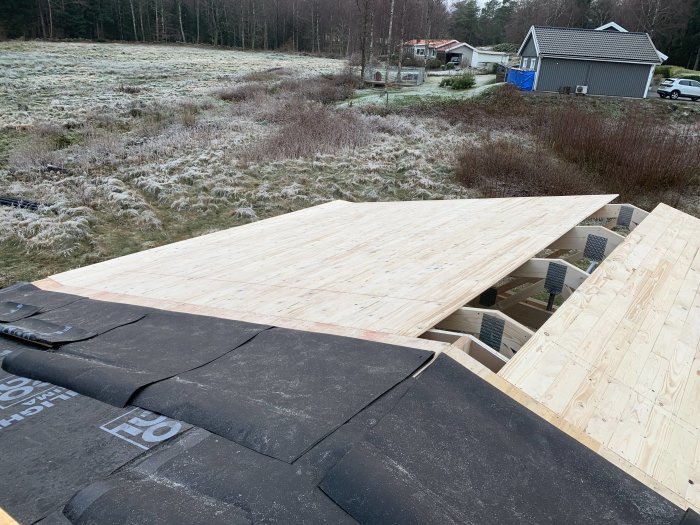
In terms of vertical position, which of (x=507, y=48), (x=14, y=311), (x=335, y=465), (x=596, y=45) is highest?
(x=507, y=48)

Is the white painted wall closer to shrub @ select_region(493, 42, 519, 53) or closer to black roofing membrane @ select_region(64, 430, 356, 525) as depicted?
shrub @ select_region(493, 42, 519, 53)

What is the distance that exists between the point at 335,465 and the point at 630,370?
5.37 feet

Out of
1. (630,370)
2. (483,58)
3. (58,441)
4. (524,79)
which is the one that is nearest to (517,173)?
(630,370)

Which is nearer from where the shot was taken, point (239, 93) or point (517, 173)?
point (517, 173)

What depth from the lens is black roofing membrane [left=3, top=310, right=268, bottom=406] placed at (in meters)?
2.11

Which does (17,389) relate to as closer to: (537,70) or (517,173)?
(517,173)

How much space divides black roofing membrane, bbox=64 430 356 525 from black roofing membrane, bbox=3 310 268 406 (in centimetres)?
53

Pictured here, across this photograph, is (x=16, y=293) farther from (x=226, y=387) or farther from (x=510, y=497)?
(x=510, y=497)

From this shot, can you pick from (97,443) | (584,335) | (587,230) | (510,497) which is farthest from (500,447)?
(587,230)

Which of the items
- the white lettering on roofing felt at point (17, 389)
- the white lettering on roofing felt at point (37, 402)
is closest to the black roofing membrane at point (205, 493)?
the white lettering on roofing felt at point (37, 402)

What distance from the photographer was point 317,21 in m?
54.5

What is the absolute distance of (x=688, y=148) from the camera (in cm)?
1039

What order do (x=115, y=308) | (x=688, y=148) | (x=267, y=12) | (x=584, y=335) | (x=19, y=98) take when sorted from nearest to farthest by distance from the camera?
1. (x=584, y=335)
2. (x=115, y=308)
3. (x=688, y=148)
4. (x=19, y=98)
5. (x=267, y=12)

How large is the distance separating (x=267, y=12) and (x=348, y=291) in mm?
59672
